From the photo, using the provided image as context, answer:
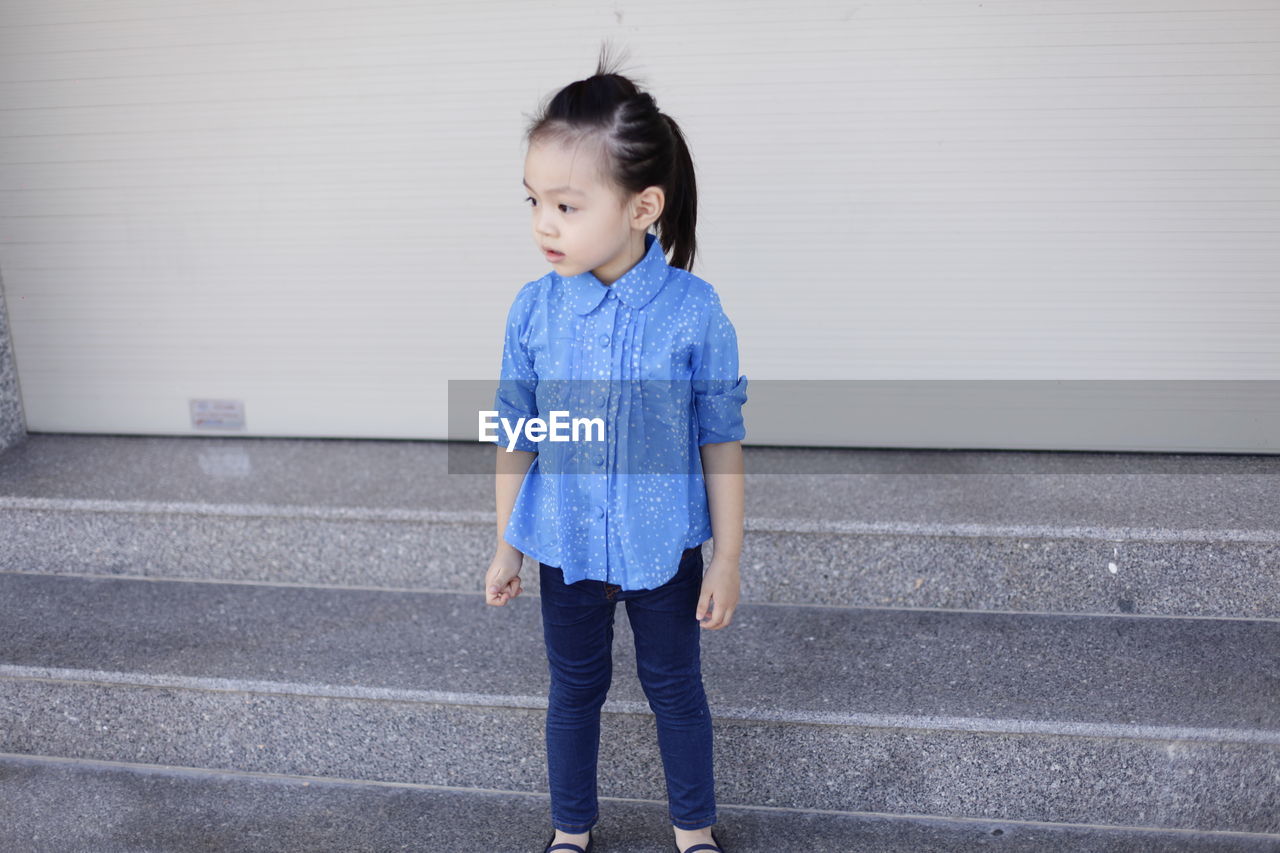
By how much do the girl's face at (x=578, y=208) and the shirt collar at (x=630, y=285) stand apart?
0.19ft

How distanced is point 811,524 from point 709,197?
1.00 m

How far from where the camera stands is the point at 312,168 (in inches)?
120

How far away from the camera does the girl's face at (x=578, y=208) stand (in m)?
1.51

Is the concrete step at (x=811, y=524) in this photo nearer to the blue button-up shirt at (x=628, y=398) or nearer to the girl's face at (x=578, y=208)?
the blue button-up shirt at (x=628, y=398)

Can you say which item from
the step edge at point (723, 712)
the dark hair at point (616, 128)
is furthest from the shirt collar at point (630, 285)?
the step edge at point (723, 712)

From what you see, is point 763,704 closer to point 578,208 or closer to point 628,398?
point 628,398

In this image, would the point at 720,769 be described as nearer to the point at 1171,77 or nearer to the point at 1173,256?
the point at 1173,256

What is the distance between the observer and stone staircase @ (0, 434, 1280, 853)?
6.83ft

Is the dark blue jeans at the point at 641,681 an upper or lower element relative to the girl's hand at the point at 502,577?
lower

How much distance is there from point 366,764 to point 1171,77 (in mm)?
2662

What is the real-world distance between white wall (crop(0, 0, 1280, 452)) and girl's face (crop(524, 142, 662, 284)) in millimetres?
1407

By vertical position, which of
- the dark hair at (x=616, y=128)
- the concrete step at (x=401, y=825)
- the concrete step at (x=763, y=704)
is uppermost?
the dark hair at (x=616, y=128)

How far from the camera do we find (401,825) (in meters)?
2.12

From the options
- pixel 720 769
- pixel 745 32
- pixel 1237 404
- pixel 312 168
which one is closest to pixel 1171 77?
pixel 1237 404
